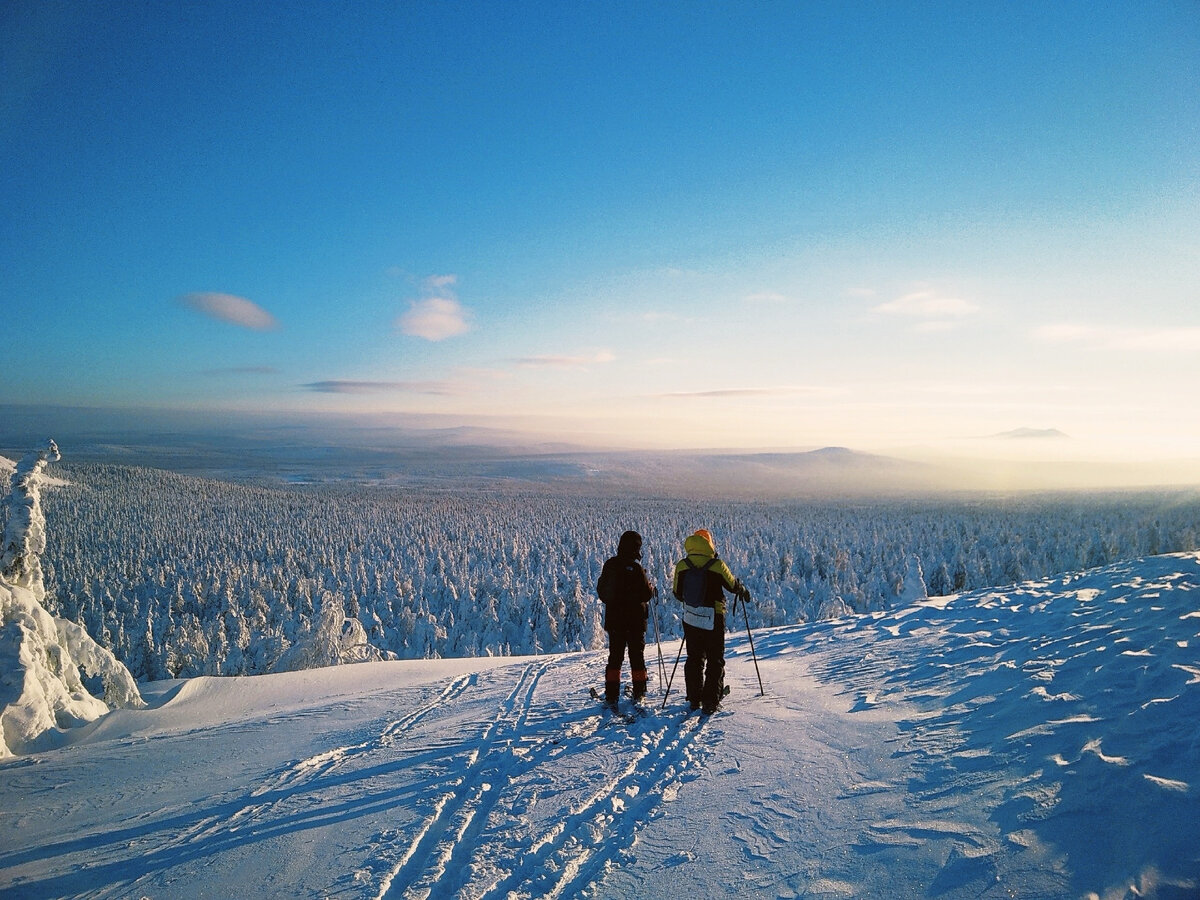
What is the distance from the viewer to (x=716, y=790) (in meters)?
4.48

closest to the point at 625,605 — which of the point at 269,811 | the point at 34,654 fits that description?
the point at 269,811

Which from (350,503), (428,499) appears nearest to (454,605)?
(350,503)

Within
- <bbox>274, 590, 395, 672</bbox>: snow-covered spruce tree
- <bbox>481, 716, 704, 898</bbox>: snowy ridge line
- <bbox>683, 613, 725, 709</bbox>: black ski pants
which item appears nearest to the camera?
<bbox>481, 716, 704, 898</bbox>: snowy ridge line

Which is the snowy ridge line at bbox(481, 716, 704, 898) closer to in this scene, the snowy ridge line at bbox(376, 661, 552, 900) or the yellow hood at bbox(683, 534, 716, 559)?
the snowy ridge line at bbox(376, 661, 552, 900)

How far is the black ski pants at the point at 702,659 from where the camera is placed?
6.35 m

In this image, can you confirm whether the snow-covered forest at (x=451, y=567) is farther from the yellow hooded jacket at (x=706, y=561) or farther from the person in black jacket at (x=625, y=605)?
the yellow hooded jacket at (x=706, y=561)

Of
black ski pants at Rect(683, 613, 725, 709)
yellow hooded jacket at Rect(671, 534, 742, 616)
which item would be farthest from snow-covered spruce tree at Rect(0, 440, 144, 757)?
yellow hooded jacket at Rect(671, 534, 742, 616)

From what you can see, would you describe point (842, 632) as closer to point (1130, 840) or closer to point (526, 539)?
point (1130, 840)

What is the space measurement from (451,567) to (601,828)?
5952cm

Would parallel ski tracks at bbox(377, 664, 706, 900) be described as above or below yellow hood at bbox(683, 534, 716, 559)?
below

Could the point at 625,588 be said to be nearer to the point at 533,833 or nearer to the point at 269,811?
the point at 533,833

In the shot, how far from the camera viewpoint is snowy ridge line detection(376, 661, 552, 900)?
3.57 metres

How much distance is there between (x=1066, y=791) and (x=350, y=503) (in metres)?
143

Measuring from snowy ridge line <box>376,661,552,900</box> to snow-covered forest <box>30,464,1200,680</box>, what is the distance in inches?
645
